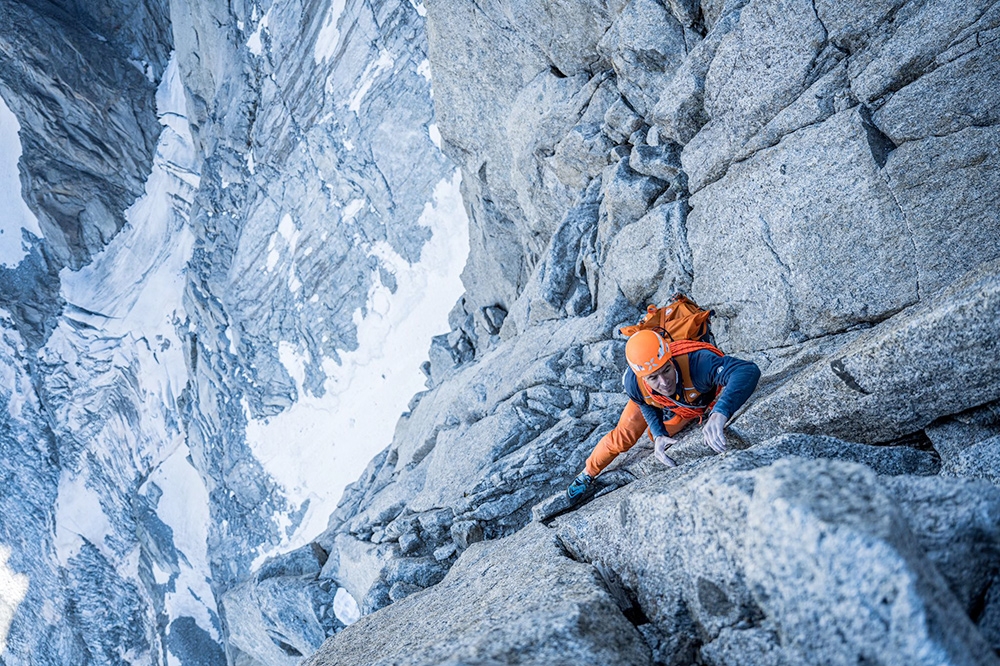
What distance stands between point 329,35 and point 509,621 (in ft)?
93.8

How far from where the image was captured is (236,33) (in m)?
30.8

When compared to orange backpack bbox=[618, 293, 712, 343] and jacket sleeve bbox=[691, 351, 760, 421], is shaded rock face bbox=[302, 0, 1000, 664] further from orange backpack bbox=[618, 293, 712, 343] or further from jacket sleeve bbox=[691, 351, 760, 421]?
orange backpack bbox=[618, 293, 712, 343]

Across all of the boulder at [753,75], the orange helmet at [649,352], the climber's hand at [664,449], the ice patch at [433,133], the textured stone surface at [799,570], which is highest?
the ice patch at [433,133]

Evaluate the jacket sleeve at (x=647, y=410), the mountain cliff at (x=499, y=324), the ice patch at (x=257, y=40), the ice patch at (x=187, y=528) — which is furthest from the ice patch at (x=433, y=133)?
the ice patch at (x=187, y=528)

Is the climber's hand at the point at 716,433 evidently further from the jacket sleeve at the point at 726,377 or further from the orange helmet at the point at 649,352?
the orange helmet at the point at 649,352

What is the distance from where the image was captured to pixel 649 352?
6348mm

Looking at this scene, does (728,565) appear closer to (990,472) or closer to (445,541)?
(990,472)

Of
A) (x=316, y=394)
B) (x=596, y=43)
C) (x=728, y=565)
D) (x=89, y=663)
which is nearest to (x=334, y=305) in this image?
Result: (x=316, y=394)

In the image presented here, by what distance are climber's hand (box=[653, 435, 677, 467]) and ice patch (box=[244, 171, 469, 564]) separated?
59.0 feet

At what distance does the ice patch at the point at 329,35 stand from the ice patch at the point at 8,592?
104 feet

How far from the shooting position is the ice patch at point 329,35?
26.7 metres

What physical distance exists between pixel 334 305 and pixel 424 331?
5769mm

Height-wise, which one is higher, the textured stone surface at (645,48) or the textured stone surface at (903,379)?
the textured stone surface at (645,48)

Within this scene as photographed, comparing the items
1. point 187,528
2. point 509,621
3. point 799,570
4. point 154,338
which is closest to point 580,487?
point 509,621
